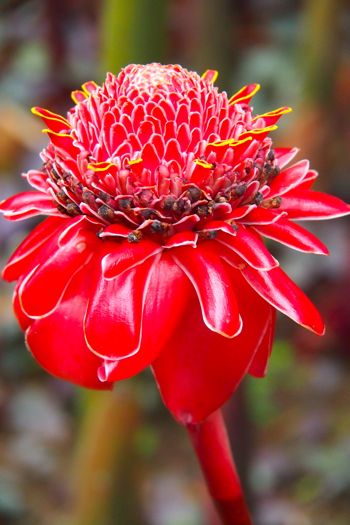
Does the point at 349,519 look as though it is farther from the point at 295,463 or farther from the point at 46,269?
the point at 46,269

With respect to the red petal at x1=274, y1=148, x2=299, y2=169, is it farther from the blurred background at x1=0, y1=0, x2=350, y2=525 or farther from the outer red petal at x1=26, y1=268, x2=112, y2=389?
the blurred background at x1=0, y1=0, x2=350, y2=525

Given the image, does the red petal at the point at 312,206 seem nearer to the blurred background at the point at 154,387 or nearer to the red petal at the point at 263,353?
the red petal at the point at 263,353

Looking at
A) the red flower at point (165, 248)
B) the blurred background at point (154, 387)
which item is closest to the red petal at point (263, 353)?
the red flower at point (165, 248)

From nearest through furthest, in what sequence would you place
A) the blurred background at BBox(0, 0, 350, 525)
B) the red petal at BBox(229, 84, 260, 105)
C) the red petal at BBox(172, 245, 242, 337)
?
1. the red petal at BBox(172, 245, 242, 337)
2. the red petal at BBox(229, 84, 260, 105)
3. the blurred background at BBox(0, 0, 350, 525)

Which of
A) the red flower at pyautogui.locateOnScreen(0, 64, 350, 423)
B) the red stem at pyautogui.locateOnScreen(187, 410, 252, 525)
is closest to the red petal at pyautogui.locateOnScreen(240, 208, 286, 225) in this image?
the red flower at pyautogui.locateOnScreen(0, 64, 350, 423)

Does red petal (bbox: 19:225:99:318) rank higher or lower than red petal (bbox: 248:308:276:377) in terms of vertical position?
higher

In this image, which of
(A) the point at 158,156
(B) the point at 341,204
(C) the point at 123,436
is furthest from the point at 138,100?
(C) the point at 123,436

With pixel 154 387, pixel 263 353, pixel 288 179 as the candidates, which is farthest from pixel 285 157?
pixel 154 387
